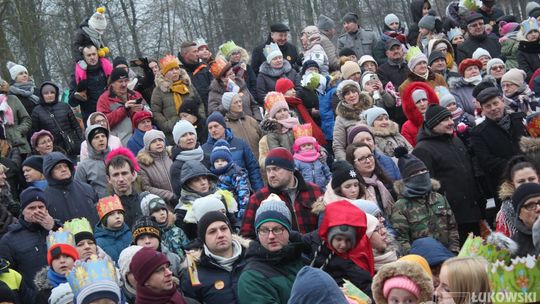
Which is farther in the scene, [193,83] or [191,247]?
[193,83]

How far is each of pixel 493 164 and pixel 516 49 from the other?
4315mm

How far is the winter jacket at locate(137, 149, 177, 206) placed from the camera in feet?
32.4

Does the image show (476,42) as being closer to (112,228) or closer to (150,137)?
(150,137)

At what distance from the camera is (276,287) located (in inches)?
→ 252

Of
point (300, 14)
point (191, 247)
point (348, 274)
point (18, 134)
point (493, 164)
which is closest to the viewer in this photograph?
point (348, 274)

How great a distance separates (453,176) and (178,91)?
14.8ft

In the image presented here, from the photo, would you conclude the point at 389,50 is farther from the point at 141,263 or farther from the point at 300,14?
the point at 300,14

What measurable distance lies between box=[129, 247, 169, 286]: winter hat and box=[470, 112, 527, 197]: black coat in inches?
171

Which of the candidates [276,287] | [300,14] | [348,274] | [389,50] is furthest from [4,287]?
[300,14]

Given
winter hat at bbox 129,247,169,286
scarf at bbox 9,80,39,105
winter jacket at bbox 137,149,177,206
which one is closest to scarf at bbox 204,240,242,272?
winter hat at bbox 129,247,169,286

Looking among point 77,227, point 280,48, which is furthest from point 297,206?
point 280,48

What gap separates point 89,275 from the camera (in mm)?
6461

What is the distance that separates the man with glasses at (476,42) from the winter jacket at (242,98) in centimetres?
348

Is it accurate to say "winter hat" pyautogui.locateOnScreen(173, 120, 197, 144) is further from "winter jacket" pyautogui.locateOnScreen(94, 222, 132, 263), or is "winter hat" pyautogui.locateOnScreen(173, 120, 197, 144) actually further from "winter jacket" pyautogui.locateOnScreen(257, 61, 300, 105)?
"winter jacket" pyautogui.locateOnScreen(257, 61, 300, 105)
